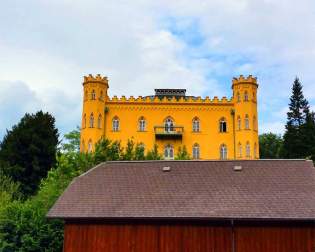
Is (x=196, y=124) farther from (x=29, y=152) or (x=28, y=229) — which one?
(x=28, y=229)

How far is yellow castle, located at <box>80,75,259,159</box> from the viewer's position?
158 feet

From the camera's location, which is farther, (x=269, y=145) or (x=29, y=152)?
(x=269, y=145)

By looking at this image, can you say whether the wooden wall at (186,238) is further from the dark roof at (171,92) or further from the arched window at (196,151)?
the dark roof at (171,92)

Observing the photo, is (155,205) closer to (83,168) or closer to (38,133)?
(83,168)

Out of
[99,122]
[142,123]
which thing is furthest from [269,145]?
[99,122]

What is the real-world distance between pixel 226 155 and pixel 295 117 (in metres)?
8.98

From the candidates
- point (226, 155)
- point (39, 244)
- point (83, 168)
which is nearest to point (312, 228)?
point (39, 244)

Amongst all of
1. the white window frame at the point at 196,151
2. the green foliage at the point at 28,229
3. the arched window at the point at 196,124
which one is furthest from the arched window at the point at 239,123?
the green foliage at the point at 28,229

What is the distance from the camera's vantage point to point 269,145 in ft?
205

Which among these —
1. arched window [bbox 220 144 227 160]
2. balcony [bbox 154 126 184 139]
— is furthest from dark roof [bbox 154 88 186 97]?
arched window [bbox 220 144 227 160]

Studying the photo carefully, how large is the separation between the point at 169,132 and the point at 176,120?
5.86ft

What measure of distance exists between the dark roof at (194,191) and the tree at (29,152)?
19193 mm

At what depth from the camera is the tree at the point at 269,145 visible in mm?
60016

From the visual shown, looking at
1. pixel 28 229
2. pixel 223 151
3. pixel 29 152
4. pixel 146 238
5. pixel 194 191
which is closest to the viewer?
pixel 146 238
